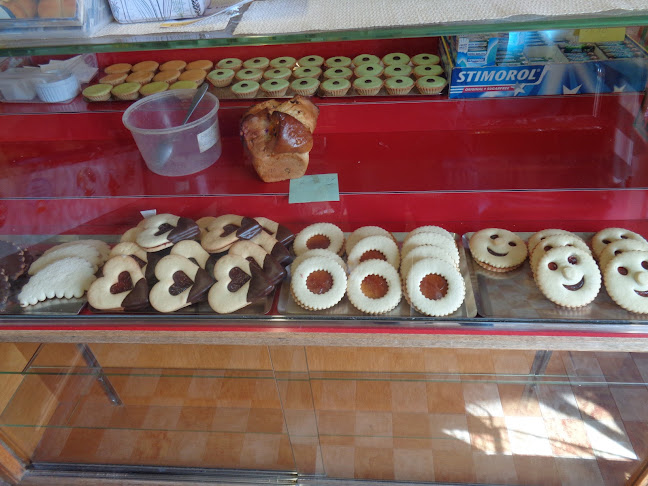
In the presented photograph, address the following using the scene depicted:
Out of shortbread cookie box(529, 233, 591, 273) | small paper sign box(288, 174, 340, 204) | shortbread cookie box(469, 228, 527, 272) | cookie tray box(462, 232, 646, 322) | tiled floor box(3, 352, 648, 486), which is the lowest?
tiled floor box(3, 352, 648, 486)

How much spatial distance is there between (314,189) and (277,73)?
63cm

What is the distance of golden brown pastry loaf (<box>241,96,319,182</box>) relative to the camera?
1663mm

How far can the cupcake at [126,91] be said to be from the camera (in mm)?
2000

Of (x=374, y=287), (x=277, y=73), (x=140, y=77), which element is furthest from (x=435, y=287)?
(x=140, y=77)

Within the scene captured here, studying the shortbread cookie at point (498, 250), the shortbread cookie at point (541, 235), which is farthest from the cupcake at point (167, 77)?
the shortbread cookie at point (541, 235)

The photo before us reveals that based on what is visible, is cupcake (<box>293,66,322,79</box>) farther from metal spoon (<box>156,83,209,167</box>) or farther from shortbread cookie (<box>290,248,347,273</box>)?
shortbread cookie (<box>290,248,347,273</box>)

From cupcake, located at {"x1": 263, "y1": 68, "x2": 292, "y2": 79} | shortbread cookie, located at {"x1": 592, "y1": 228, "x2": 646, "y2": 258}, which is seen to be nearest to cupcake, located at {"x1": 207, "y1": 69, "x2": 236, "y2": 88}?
cupcake, located at {"x1": 263, "y1": 68, "x2": 292, "y2": 79}

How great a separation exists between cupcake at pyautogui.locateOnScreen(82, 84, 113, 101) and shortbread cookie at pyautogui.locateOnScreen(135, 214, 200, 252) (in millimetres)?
631

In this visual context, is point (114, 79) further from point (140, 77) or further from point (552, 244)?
point (552, 244)

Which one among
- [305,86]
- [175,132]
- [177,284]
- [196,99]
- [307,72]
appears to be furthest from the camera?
[307,72]

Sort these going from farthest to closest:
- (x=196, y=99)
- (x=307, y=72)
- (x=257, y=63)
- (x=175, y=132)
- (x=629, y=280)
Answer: (x=257, y=63) < (x=307, y=72) < (x=196, y=99) < (x=175, y=132) < (x=629, y=280)

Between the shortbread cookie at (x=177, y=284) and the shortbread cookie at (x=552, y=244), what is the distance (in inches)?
39.9

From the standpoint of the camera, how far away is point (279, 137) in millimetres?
1647

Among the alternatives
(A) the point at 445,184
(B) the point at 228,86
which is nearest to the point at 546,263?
(A) the point at 445,184
